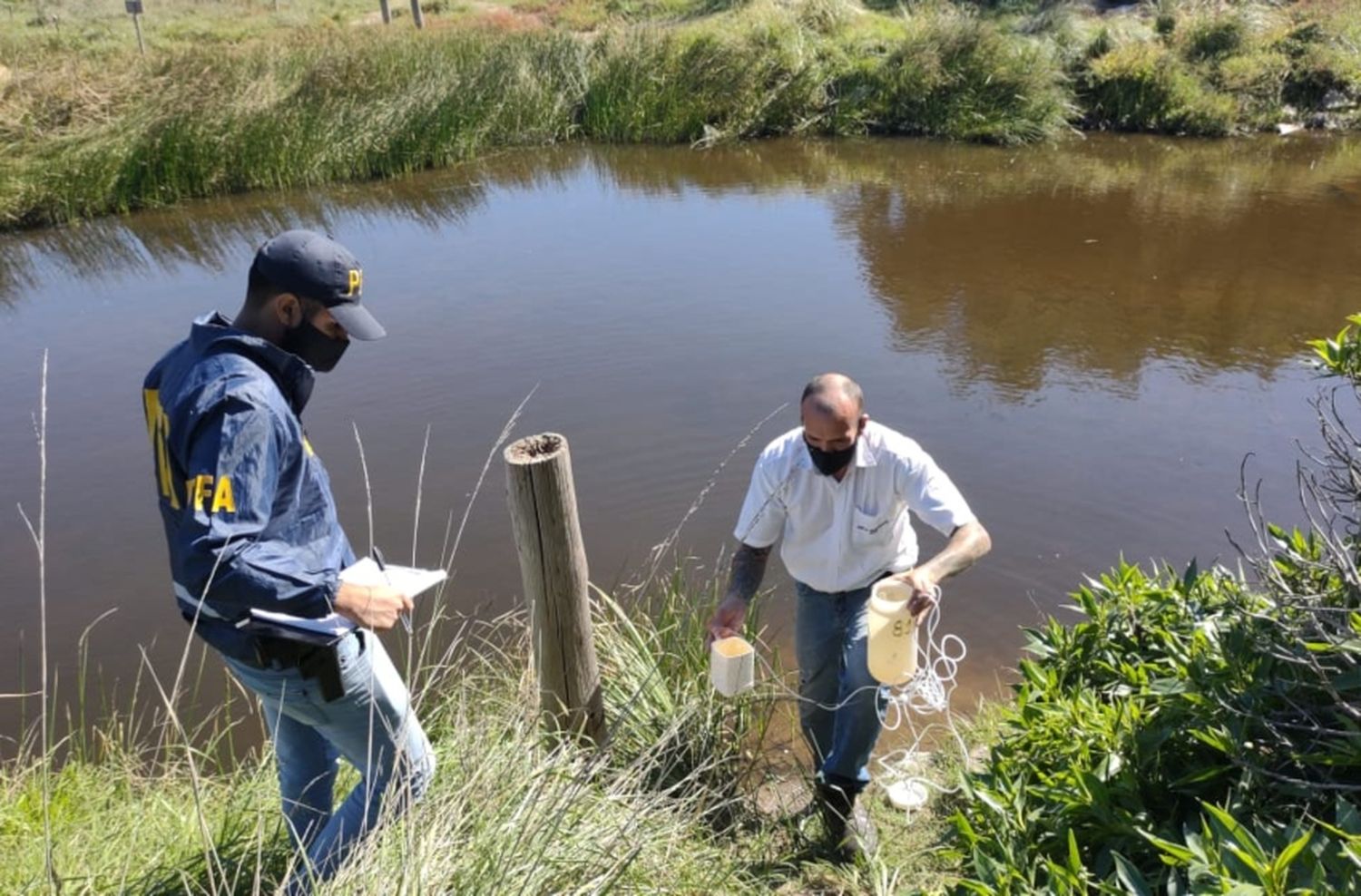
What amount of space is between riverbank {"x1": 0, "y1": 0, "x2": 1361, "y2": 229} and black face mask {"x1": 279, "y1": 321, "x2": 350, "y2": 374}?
37.1 ft

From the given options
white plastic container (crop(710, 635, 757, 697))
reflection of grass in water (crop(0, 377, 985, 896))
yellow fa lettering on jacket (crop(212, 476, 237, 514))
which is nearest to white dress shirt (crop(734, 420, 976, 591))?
white plastic container (crop(710, 635, 757, 697))

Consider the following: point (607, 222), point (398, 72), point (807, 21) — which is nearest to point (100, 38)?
point (398, 72)

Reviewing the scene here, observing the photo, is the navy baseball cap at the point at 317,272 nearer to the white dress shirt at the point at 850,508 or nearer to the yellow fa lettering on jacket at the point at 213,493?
the yellow fa lettering on jacket at the point at 213,493

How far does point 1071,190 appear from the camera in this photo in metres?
13.0

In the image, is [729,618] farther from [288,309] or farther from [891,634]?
[288,309]

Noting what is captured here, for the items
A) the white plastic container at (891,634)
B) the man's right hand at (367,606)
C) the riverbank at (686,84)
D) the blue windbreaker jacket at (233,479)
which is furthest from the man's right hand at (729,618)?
the riverbank at (686,84)

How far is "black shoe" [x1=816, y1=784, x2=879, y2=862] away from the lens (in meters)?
3.37

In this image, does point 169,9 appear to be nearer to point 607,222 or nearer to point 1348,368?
point 607,222

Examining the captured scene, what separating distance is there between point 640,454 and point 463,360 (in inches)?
86.0

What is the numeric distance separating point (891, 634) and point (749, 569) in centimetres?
56

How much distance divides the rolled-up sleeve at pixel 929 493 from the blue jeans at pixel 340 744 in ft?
5.43

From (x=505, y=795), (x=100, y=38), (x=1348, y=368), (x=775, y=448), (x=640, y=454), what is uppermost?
(x=100, y=38)

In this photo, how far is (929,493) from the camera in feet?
10.8

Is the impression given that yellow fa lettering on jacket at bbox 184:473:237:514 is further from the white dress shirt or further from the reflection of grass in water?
the white dress shirt
